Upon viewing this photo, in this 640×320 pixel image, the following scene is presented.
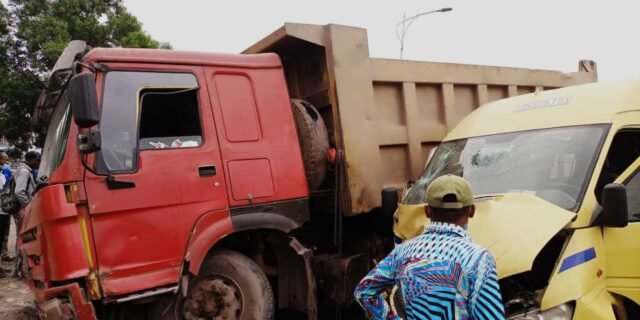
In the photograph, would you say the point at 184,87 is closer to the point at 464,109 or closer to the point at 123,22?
the point at 464,109

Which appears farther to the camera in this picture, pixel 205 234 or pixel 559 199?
pixel 205 234

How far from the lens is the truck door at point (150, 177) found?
336cm

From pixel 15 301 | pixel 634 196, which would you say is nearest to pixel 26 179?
pixel 15 301

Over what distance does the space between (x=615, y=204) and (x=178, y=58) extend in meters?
3.02

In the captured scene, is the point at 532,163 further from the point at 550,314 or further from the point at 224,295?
the point at 224,295

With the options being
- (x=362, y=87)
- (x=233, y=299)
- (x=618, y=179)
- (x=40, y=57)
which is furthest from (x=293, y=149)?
(x=40, y=57)

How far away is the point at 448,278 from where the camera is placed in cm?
175

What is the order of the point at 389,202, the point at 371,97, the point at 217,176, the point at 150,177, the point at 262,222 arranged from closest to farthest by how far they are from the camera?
1. the point at 150,177
2. the point at 217,176
3. the point at 262,222
4. the point at 389,202
5. the point at 371,97

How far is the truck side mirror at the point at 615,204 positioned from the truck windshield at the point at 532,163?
0.21 metres

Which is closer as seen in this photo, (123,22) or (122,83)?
(122,83)

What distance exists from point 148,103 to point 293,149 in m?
1.18

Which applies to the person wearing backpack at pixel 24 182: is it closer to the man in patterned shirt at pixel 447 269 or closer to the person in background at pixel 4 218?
the person in background at pixel 4 218

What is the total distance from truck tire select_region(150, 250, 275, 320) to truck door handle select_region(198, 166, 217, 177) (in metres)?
0.60

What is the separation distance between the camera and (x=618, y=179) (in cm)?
325
